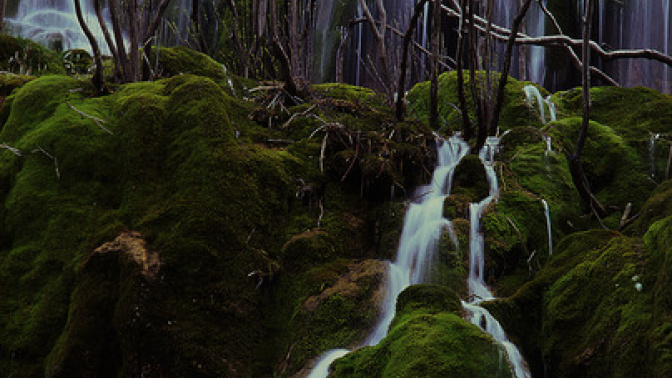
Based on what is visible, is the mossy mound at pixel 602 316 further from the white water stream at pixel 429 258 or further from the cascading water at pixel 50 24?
the cascading water at pixel 50 24

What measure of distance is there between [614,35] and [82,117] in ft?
38.0

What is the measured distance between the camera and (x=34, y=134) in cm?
512

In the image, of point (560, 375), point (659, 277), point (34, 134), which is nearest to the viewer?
point (659, 277)

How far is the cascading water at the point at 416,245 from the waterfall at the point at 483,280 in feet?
0.83

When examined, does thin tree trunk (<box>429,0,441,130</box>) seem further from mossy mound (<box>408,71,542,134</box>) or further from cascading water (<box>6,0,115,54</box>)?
cascading water (<box>6,0,115,54</box>)

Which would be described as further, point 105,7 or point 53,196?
point 105,7

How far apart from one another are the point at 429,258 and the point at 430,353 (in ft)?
5.25

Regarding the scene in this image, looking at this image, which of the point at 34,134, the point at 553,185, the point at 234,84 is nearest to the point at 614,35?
the point at 553,185

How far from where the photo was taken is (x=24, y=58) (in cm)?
809

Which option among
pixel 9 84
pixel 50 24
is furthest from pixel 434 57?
pixel 50 24

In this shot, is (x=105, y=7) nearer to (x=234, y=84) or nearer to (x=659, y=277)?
(x=234, y=84)

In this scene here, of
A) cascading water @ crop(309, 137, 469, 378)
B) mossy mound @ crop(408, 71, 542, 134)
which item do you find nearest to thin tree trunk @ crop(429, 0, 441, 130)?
mossy mound @ crop(408, 71, 542, 134)

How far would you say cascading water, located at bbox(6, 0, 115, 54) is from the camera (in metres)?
15.0

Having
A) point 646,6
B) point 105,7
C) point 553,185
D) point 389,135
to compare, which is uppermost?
point 105,7
